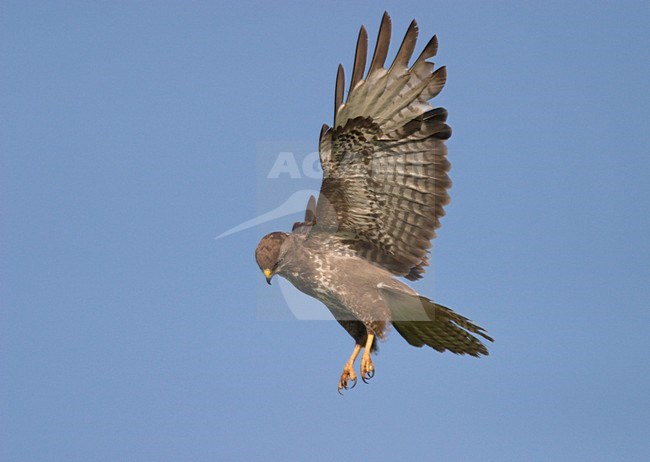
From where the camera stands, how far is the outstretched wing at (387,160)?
8914mm

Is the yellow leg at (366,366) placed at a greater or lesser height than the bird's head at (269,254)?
lesser

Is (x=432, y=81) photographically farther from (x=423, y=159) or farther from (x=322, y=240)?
(x=322, y=240)

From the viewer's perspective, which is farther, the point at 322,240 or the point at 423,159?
the point at 322,240

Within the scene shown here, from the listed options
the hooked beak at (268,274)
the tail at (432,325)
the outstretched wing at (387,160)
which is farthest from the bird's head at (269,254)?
the tail at (432,325)

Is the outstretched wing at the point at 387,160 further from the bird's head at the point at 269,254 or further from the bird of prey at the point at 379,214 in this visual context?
the bird's head at the point at 269,254

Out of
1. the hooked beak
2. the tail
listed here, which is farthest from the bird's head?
the tail

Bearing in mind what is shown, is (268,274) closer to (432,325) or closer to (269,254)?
(269,254)

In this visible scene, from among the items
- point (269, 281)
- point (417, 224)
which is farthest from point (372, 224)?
point (269, 281)

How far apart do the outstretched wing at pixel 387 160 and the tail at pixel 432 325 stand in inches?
12.9

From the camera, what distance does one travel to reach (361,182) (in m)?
9.45

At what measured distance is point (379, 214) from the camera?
31.9ft

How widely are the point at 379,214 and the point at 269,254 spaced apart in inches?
44.6

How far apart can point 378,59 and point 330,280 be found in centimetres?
226

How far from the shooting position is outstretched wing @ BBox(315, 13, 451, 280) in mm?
8914
